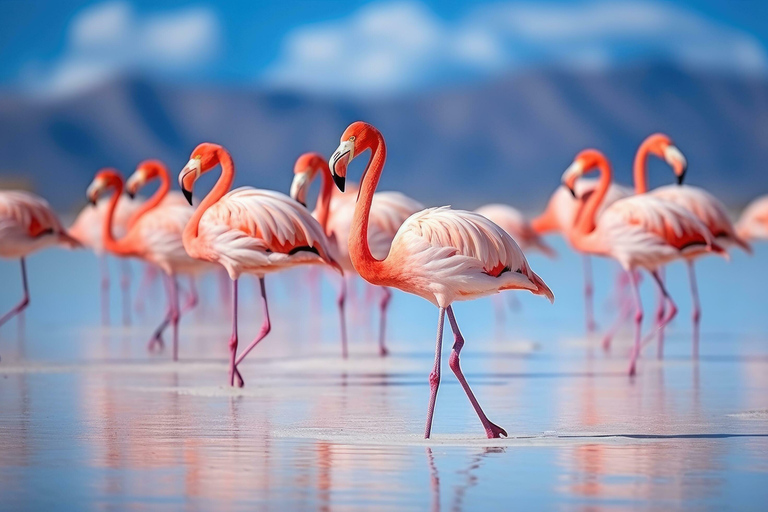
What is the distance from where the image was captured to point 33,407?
5.96 meters

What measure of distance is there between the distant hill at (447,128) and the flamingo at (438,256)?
38545mm

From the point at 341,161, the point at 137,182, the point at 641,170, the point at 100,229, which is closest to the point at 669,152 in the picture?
the point at 641,170

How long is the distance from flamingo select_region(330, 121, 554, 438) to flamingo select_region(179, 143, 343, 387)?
1515mm

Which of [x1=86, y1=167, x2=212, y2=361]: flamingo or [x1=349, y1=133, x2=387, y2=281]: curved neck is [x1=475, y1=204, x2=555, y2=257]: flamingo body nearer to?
[x1=86, y1=167, x2=212, y2=361]: flamingo

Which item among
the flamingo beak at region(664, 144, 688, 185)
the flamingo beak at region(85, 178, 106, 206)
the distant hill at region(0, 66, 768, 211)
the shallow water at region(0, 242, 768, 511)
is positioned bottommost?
the shallow water at region(0, 242, 768, 511)

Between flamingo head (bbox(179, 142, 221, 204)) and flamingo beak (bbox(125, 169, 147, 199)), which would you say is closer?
flamingo head (bbox(179, 142, 221, 204))

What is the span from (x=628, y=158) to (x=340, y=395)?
4320 cm

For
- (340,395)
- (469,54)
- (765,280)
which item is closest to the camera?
(340,395)

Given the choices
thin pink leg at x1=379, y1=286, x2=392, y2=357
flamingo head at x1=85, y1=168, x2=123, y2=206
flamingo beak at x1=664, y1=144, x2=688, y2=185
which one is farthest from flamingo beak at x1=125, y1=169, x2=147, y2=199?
flamingo beak at x1=664, y1=144, x2=688, y2=185

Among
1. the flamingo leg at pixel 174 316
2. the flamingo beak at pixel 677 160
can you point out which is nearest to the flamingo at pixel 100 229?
the flamingo leg at pixel 174 316

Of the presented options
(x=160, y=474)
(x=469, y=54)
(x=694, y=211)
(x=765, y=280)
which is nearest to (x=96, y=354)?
(x=694, y=211)

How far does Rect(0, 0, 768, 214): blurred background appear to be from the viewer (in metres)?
44.9

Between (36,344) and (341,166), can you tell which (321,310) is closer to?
(36,344)

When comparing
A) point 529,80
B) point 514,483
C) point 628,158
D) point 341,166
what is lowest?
point 514,483
